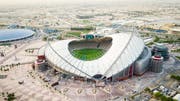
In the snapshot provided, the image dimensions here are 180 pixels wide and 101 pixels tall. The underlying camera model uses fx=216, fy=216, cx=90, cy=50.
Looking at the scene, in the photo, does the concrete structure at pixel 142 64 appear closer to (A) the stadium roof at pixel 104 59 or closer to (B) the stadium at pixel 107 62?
(B) the stadium at pixel 107 62

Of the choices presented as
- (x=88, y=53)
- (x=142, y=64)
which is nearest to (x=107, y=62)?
(x=142, y=64)

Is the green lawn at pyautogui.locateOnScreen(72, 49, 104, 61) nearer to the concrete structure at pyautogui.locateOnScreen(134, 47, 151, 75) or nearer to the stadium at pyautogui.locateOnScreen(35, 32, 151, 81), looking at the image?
the stadium at pyautogui.locateOnScreen(35, 32, 151, 81)

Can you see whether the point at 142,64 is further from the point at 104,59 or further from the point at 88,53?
the point at 88,53

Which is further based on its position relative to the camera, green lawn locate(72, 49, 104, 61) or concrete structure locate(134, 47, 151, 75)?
green lawn locate(72, 49, 104, 61)

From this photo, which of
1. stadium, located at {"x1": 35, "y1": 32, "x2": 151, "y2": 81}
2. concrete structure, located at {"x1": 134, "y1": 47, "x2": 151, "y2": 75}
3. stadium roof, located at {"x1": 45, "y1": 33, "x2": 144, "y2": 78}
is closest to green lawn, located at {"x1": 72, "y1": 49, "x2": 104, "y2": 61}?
stadium, located at {"x1": 35, "y1": 32, "x2": 151, "y2": 81}

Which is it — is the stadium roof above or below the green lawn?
above

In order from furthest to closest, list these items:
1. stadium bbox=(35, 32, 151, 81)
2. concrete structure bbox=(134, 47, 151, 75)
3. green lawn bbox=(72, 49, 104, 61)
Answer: green lawn bbox=(72, 49, 104, 61) → concrete structure bbox=(134, 47, 151, 75) → stadium bbox=(35, 32, 151, 81)

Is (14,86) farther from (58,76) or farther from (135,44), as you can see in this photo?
(135,44)
